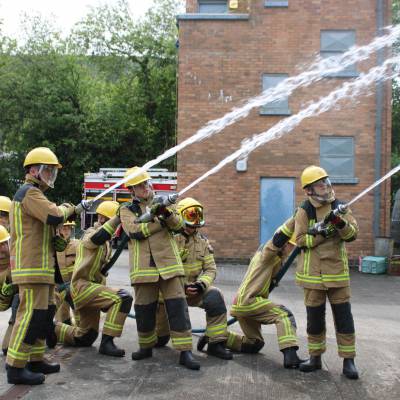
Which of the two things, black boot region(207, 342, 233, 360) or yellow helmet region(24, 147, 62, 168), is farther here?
black boot region(207, 342, 233, 360)

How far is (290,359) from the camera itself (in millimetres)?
5645

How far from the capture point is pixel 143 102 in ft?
98.1

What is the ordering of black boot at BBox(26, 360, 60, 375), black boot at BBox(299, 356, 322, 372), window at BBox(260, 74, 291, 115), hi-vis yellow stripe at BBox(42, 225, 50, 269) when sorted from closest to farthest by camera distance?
1. hi-vis yellow stripe at BBox(42, 225, 50, 269)
2. black boot at BBox(26, 360, 60, 375)
3. black boot at BBox(299, 356, 322, 372)
4. window at BBox(260, 74, 291, 115)

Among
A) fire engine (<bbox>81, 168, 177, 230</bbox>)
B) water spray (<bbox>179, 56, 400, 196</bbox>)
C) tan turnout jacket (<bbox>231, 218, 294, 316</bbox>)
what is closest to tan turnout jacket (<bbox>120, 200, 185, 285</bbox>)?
tan turnout jacket (<bbox>231, 218, 294, 316</bbox>)

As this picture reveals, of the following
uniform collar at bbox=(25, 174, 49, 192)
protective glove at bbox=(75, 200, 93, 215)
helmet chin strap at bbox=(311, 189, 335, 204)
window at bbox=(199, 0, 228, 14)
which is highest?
window at bbox=(199, 0, 228, 14)

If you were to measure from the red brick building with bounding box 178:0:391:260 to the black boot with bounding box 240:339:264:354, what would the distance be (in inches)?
382

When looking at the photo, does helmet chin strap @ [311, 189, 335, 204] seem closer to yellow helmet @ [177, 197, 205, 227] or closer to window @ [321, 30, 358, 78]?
yellow helmet @ [177, 197, 205, 227]

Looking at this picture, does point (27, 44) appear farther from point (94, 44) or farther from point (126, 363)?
point (126, 363)

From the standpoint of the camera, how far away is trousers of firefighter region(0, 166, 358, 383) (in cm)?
548

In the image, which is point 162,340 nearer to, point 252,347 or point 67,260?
point 252,347

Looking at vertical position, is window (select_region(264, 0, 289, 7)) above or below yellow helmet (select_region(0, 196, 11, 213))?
above

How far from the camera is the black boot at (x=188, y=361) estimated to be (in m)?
5.54

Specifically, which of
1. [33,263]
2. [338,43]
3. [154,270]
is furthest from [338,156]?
[33,263]

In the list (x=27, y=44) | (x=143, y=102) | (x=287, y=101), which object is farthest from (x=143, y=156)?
(x=287, y=101)
